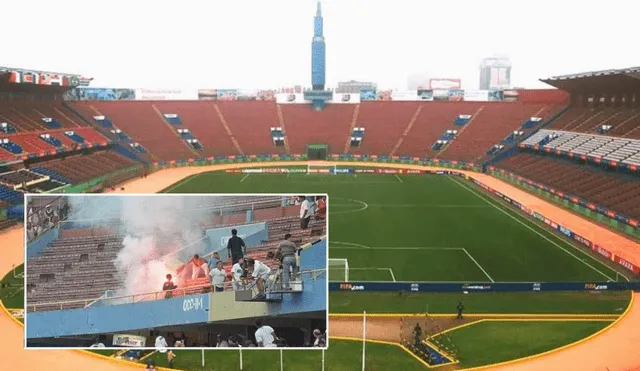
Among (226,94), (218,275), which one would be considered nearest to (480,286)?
(218,275)

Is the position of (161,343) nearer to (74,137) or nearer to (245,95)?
(74,137)

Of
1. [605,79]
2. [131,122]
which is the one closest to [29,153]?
[131,122]

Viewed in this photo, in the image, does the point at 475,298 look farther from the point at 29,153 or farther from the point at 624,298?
the point at 29,153

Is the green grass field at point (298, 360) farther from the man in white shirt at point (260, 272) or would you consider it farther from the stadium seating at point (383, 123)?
the stadium seating at point (383, 123)

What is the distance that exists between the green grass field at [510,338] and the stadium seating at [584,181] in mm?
22937

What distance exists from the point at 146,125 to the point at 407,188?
48.8 metres

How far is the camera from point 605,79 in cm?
7088

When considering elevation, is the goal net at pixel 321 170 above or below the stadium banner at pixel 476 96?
below

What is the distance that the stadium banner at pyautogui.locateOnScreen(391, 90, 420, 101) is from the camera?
111 m

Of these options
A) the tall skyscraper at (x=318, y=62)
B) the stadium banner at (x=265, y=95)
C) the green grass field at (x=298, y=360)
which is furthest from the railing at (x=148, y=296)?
the stadium banner at (x=265, y=95)

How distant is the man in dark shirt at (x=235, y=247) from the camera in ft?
43.8

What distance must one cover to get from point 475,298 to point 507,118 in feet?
235

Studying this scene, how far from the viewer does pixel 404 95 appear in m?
111

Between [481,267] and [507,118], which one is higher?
[507,118]
